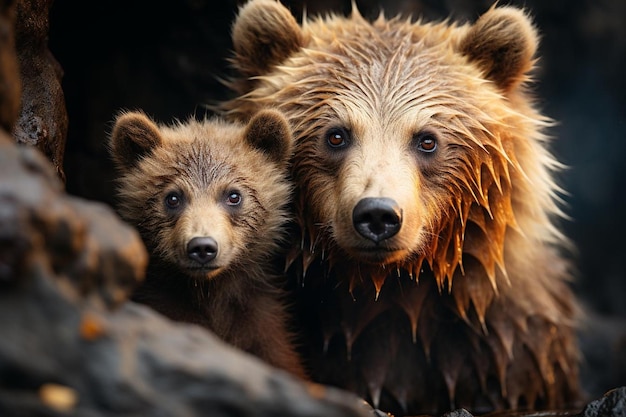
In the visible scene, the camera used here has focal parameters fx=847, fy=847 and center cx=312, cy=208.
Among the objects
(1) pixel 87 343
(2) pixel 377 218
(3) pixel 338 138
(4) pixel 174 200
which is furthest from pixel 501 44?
(1) pixel 87 343

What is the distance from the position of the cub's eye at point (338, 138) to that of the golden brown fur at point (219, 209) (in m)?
0.26

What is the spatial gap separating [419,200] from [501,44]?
1.35 metres

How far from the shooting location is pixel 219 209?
190 inches

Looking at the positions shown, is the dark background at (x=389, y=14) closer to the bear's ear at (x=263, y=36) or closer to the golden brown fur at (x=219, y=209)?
the bear's ear at (x=263, y=36)

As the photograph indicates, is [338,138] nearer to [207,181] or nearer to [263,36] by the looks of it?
[207,181]

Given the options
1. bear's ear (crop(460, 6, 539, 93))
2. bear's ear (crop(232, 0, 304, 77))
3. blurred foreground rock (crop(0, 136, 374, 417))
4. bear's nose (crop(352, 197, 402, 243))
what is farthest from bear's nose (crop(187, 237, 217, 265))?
bear's ear (crop(460, 6, 539, 93))

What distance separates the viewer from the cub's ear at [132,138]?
5086 millimetres

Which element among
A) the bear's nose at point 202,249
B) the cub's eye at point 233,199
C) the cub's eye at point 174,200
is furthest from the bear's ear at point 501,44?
the bear's nose at point 202,249

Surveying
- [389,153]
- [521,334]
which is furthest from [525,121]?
[521,334]

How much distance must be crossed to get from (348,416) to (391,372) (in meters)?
2.99

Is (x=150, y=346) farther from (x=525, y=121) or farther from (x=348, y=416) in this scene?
(x=525, y=121)

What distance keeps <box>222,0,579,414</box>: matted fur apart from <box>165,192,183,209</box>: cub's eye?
0.83m

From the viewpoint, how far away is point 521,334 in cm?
614

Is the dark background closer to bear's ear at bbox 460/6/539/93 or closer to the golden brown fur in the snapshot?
the golden brown fur
